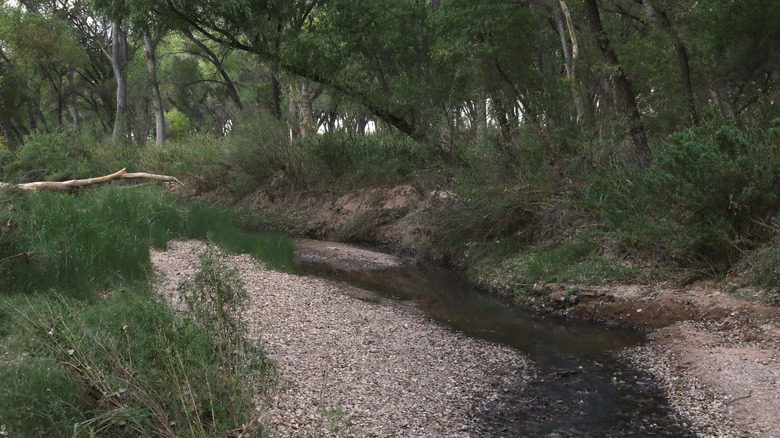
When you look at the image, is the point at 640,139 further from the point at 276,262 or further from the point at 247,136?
the point at 247,136

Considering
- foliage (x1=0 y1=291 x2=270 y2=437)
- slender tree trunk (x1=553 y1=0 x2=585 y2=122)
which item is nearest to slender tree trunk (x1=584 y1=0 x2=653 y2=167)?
slender tree trunk (x1=553 y1=0 x2=585 y2=122)

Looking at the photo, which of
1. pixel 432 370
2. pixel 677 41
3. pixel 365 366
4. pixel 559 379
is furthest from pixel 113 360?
pixel 677 41

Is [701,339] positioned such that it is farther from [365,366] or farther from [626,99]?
[626,99]

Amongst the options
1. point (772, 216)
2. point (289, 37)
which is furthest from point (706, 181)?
point (289, 37)

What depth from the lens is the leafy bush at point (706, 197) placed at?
8.66 meters

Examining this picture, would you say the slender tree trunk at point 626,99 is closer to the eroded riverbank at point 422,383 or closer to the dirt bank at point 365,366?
the eroded riverbank at point 422,383

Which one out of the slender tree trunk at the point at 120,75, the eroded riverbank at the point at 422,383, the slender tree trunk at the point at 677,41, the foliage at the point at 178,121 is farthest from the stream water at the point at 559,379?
the foliage at the point at 178,121

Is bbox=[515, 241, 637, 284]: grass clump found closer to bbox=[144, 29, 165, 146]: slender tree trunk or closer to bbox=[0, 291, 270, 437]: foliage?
bbox=[0, 291, 270, 437]: foliage

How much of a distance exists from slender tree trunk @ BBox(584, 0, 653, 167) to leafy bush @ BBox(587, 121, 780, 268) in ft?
7.58

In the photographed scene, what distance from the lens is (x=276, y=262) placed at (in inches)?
506

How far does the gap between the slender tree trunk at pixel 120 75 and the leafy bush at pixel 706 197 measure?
89.0ft

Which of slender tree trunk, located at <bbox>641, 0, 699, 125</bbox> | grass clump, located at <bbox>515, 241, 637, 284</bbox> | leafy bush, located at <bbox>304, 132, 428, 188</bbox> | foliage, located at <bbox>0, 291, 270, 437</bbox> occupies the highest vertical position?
slender tree trunk, located at <bbox>641, 0, 699, 125</bbox>

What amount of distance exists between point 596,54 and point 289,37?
8328 mm

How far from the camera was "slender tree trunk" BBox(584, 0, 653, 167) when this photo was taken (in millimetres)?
12258
